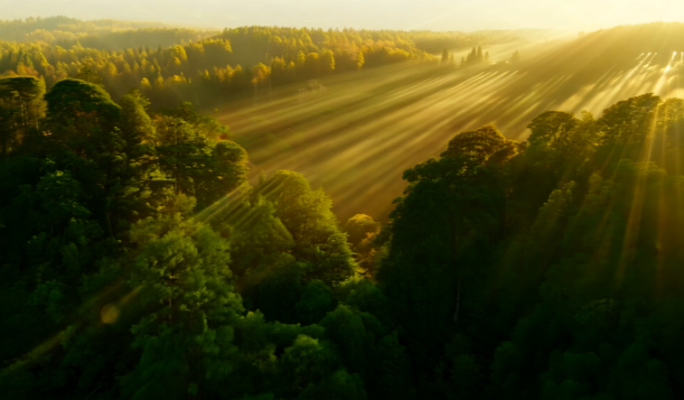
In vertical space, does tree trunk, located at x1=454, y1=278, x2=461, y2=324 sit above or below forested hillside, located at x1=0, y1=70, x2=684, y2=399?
below

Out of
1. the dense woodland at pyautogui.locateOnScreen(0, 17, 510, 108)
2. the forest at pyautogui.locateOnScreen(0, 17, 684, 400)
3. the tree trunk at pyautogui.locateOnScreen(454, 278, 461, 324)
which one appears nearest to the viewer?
the forest at pyautogui.locateOnScreen(0, 17, 684, 400)

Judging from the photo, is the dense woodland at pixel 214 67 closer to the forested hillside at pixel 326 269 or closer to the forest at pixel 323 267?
the forest at pixel 323 267

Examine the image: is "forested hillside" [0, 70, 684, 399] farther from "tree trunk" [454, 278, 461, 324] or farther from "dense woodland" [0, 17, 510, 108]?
"dense woodland" [0, 17, 510, 108]

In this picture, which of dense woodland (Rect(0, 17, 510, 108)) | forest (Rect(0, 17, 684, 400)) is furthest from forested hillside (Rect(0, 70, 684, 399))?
dense woodland (Rect(0, 17, 510, 108))

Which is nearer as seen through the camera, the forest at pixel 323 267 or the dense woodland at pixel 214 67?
the forest at pixel 323 267

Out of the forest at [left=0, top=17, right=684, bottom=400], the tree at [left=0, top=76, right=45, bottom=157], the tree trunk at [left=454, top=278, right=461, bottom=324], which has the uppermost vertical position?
the tree at [left=0, top=76, right=45, bottom=157]

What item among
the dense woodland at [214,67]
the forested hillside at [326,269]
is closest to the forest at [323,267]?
the forested hillside at [326,269]

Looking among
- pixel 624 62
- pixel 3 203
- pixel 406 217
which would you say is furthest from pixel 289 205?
pixel 624 62

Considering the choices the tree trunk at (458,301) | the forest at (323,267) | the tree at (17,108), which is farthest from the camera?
the tree at (17,108)

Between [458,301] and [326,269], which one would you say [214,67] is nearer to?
[326,269]
